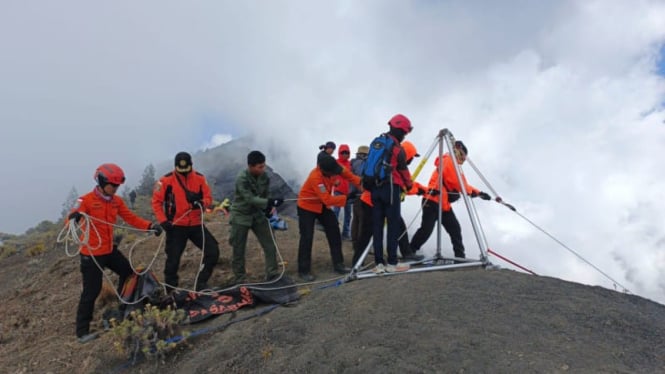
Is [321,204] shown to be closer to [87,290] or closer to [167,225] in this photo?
[167,225]

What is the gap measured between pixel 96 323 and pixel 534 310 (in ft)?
18.9

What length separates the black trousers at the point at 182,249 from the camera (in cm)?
644

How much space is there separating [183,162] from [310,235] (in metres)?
2.35

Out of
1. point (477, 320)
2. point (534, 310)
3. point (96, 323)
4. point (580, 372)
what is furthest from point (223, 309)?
point (580, 372)

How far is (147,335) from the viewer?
4.54 metres

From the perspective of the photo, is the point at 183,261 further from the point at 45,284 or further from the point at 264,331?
the point at 264,331

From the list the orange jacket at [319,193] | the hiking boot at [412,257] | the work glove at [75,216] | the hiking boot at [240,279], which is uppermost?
the orange jacket at [319,193]

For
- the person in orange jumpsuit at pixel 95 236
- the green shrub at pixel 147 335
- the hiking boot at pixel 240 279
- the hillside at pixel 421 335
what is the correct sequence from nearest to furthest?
the hillside at pixel 421 335 < the green shrub at pixel 147 335 < the person in orange jumpsuit at pixel 95 236 < the hiking boot at pixel 240 279

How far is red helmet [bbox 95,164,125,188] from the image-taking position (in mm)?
5648

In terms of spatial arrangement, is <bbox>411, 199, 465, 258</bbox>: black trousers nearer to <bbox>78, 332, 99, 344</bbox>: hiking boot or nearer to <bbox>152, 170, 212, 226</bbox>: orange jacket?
<bbox>152, 170, 212, 226</bbox>: orange jacket

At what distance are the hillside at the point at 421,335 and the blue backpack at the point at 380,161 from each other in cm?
140

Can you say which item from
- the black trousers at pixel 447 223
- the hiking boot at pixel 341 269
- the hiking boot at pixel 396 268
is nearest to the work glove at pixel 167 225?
the hiking boot at pixel 341 269

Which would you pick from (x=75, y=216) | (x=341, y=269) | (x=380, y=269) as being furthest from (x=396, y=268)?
(x=75, y=216)

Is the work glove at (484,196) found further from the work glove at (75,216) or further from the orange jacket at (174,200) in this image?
the work glove at (75,216)
